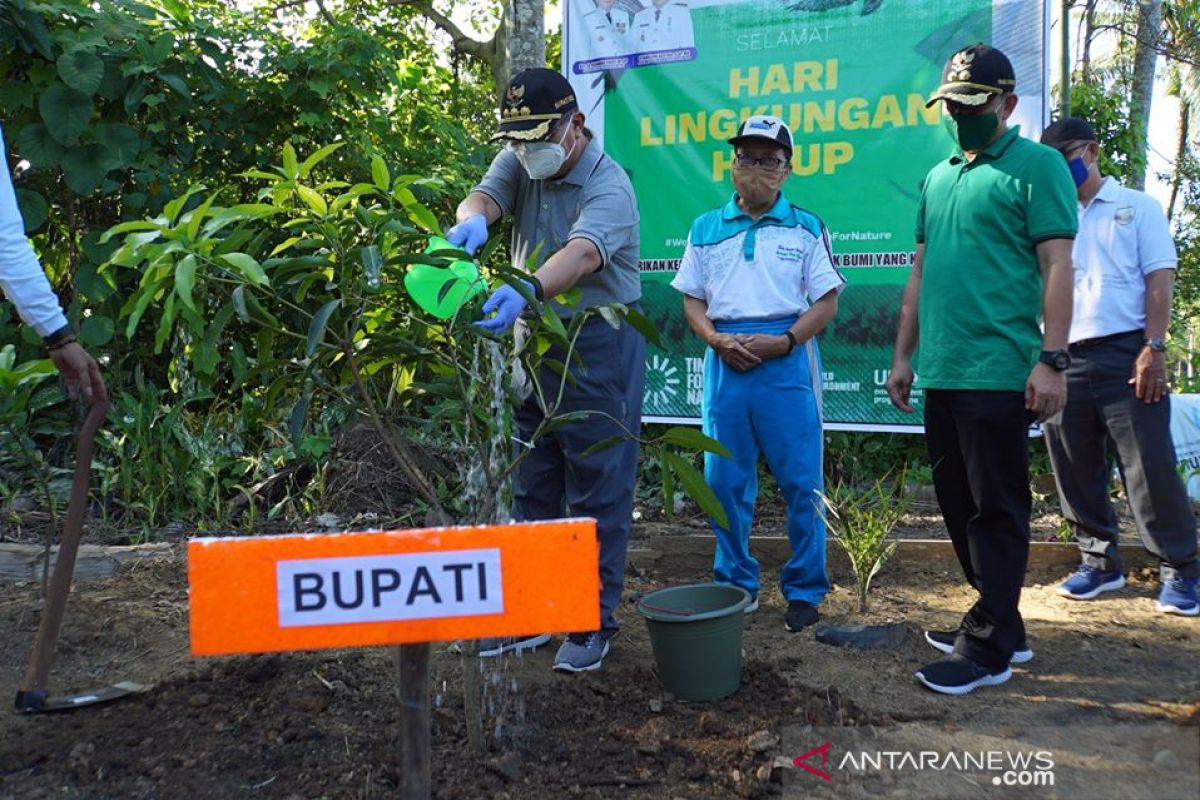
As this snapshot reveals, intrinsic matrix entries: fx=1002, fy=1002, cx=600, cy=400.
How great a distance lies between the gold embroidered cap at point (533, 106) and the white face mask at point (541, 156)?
4cm

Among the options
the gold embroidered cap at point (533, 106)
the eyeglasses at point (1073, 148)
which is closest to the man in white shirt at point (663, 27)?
the eyeglasses at point (1073, 148)

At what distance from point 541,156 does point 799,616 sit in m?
1.82

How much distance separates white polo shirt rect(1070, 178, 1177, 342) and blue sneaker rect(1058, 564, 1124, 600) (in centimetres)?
94

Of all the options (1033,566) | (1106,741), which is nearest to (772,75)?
(1033,566)

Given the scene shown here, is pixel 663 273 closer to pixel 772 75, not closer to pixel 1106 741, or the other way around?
pixel 772 75

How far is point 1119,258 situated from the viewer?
3.82 m

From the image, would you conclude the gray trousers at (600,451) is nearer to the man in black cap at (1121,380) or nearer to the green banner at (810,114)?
the man in black cap at (1121,380)

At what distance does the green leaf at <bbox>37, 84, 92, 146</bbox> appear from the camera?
4.67m

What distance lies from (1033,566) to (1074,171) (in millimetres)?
1678

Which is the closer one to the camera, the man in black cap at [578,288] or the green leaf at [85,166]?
the man in black cap at [578,288]

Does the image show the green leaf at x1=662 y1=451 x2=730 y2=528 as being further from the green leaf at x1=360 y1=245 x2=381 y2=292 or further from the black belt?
the black belt

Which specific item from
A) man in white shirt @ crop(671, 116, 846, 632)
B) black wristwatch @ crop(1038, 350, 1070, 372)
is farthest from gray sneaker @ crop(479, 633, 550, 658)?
black wristwatch @ crop(1038, 350, 1070, 372)

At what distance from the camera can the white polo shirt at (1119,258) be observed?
378 cm

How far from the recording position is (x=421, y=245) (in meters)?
2.27
